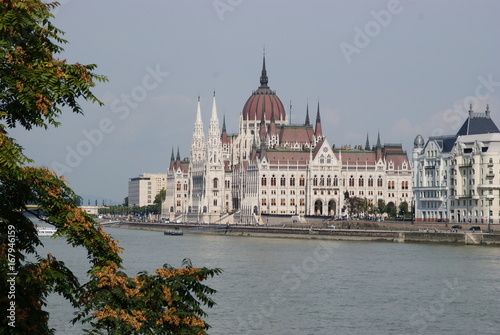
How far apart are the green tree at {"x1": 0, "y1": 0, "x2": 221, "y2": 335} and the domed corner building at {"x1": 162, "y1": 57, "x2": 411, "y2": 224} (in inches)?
5025

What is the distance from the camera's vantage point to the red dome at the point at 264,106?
593 feet

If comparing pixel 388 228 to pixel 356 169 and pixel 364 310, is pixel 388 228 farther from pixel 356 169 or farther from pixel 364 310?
pixel 364 310

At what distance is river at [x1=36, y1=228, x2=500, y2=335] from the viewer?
3684 cm

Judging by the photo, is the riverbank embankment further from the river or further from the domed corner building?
the domed corner building


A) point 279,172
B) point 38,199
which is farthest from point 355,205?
point 38,199

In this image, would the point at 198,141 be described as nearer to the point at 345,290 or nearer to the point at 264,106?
the point at 264,106

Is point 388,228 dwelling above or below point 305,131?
below

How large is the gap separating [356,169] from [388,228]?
168 feet

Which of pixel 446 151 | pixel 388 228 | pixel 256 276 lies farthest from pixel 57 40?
pixel 446 151

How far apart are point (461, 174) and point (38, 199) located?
10848cm

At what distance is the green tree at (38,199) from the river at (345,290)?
62.7ft

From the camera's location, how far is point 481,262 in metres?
68.4

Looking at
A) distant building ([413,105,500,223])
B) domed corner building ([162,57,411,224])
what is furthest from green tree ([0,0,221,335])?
domed corner building ([162,57,411,224])

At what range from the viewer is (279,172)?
157125 mm
